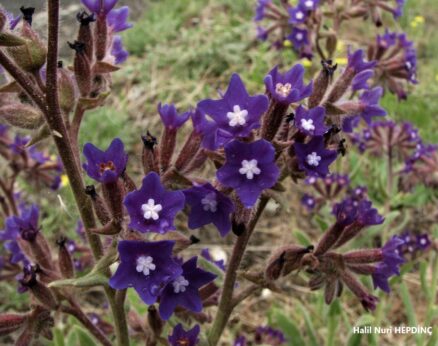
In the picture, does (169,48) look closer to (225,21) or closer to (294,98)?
(225,21)

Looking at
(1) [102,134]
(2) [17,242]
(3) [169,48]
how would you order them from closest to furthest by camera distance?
(2) [17,242]
(1) [102,134]
(3) [169,48]

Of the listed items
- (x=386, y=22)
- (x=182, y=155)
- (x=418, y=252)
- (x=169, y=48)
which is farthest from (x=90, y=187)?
(x=386, y=22)

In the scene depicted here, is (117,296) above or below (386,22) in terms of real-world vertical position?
above

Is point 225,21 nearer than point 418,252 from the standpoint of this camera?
No

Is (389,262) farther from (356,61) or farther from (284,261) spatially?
(356,61)

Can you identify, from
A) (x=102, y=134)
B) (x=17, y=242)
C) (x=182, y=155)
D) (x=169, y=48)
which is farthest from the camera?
(x=169, y=48)

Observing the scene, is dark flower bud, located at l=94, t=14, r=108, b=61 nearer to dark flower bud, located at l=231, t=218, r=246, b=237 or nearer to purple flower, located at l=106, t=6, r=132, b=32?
purple flower, located at l=106, t=6, r=132, b=32
